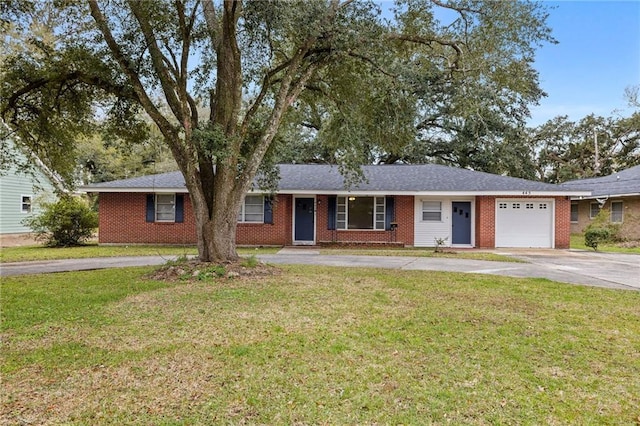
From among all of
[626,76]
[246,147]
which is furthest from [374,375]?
[626,76]

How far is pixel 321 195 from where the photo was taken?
1686cm

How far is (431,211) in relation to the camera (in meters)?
17.0

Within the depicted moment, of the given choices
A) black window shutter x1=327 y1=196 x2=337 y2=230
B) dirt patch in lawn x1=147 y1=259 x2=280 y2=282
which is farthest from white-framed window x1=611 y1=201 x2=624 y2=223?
dirt patch in lawn x1=147 y1=259 x2=280 y2=282

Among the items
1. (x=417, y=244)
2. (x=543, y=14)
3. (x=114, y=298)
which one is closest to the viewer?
(x=114, y=298)

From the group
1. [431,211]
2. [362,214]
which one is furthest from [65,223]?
[431,211]

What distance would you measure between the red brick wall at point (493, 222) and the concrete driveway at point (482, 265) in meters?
2.55

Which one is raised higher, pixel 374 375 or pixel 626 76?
pixel 626 76

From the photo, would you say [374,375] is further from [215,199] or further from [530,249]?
[530,249]

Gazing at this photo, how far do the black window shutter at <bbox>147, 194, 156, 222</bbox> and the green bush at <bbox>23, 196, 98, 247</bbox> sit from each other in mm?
2316

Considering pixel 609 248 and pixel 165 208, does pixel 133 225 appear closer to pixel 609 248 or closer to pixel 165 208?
pixel 165 208

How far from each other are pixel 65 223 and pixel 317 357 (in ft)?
50.9

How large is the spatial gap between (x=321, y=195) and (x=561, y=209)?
32.5ft

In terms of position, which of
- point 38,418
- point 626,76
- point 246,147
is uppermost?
point 626,76

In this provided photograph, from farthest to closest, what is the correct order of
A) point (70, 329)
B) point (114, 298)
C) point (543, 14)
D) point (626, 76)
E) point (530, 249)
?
point (626, 76)
point (530, 249)
point (543, 14)
point (114, 298)
point (70, 329)
